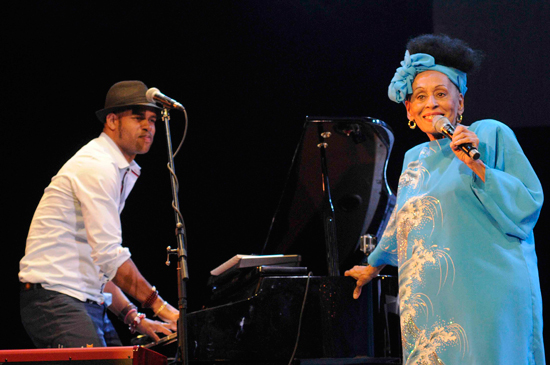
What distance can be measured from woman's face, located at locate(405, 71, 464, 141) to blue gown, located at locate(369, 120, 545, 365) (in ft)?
0.40

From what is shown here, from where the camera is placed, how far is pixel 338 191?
3.00 metres

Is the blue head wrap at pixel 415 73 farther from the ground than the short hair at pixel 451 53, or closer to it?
closer to it

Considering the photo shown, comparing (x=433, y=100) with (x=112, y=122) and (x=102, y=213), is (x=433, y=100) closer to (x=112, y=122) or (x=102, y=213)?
(x=102, y=213)

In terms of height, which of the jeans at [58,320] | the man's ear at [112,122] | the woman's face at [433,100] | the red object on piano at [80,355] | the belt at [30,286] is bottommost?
the jeans at [58,320]

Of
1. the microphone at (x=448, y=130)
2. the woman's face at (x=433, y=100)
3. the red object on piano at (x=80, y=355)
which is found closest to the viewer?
the microphone at (x=448, y=130)

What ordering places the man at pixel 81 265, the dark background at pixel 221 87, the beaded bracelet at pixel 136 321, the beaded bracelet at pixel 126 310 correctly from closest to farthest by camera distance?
the man at pixel 81 265 → the beaded bracelet at pixel 136 321 → the beaded bracelet at pixel 126 310 → the dark background at pixel 221 87

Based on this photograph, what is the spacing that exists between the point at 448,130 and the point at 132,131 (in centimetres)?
189

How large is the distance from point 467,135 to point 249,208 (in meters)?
3.11

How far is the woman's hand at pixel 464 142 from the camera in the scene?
5.07ft

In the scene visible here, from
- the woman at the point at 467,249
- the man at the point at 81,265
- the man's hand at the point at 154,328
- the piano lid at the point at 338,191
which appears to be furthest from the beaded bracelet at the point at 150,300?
the woman at the point at 467,249

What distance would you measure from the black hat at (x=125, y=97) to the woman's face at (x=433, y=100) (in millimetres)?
1603

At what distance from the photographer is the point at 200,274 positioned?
14.2 feet

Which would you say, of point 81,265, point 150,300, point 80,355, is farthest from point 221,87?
point 80,355

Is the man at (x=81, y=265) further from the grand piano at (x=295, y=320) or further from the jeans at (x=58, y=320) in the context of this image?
the grand piano at (x=295, y=320)
